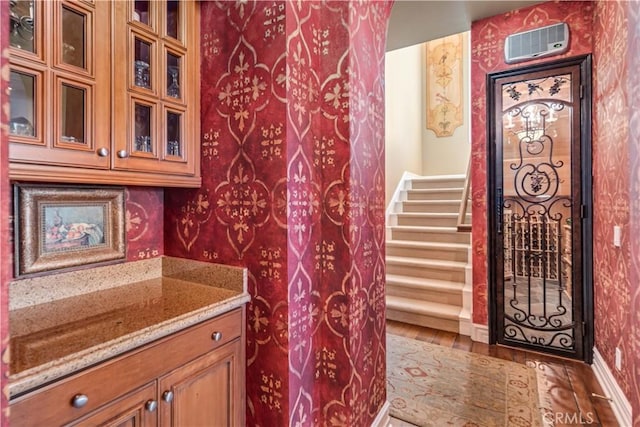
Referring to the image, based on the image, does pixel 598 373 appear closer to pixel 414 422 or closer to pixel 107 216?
pixel 414 422

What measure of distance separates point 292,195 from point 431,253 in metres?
2.87

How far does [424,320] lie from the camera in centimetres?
331

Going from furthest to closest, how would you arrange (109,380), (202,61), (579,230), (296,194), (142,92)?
1. (579,230)
2. (202,61)
3. (296,194)
4. (142,92)
5. (109,380)

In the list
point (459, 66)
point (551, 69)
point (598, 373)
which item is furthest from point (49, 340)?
point (459, 66)

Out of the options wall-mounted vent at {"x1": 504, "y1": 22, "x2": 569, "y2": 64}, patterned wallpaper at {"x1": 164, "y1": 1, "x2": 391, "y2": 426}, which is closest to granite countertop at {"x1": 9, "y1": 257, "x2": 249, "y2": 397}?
patterned wallpaper at {"x1": 164, "y1": 1, "x2": 391, "y2": 426}

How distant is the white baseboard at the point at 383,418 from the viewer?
5.65 ft

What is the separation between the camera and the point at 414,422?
1.91m

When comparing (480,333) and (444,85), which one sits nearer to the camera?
(480,333)

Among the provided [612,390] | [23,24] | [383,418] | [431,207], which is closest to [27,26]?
[23,24]

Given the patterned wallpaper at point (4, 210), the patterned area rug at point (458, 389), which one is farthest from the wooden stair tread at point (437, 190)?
the patterned wallpaper at point (4, 210)

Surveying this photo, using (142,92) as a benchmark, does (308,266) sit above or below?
below

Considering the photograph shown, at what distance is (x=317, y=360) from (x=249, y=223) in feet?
2.35

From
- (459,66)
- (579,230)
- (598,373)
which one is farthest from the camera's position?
(459,66)

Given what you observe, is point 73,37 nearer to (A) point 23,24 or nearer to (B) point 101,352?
(A) point 23,24
